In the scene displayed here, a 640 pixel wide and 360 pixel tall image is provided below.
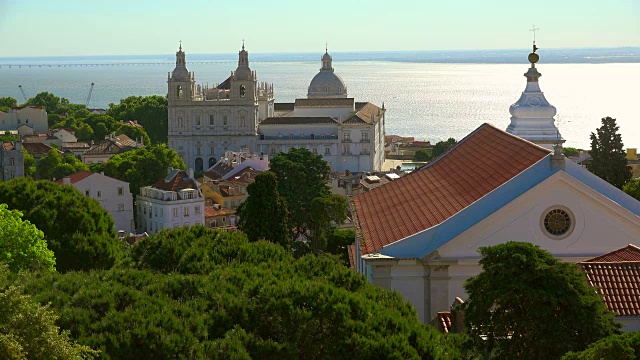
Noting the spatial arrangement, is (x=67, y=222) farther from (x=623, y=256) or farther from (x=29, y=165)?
(x=29, y=165)

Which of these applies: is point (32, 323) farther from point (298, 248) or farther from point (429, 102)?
point (429, 102)

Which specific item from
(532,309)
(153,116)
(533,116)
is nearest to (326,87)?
(153,116)

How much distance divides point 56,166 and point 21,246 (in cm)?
3730

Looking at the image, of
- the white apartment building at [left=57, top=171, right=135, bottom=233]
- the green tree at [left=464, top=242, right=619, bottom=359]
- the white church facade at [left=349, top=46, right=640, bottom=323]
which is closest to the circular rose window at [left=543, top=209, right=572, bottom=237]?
the white church facade at [left=349, top=46, right=640, bottom=323]

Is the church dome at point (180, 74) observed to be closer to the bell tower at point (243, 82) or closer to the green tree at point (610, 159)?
the bell tower at point (243, 82)

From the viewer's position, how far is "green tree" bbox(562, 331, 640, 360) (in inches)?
348

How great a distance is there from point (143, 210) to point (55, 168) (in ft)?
45.8

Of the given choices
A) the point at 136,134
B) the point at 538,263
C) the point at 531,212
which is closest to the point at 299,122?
the point at 136,134

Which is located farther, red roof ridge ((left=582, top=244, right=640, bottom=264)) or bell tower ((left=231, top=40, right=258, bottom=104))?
bell tower ((left=231, top=40, right=258, bottom=104))

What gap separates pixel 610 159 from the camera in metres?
29.8

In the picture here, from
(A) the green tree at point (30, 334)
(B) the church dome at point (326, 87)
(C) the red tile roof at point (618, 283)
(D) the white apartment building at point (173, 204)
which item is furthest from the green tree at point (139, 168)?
(A) the green tree at point (30, 334)

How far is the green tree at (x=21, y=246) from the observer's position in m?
18.3

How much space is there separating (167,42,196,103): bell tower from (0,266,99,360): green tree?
210 feet

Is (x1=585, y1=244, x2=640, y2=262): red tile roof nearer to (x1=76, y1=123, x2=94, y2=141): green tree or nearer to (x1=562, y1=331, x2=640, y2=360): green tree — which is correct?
(x1=562, y1=331, x2=640, y2=360): green tree
